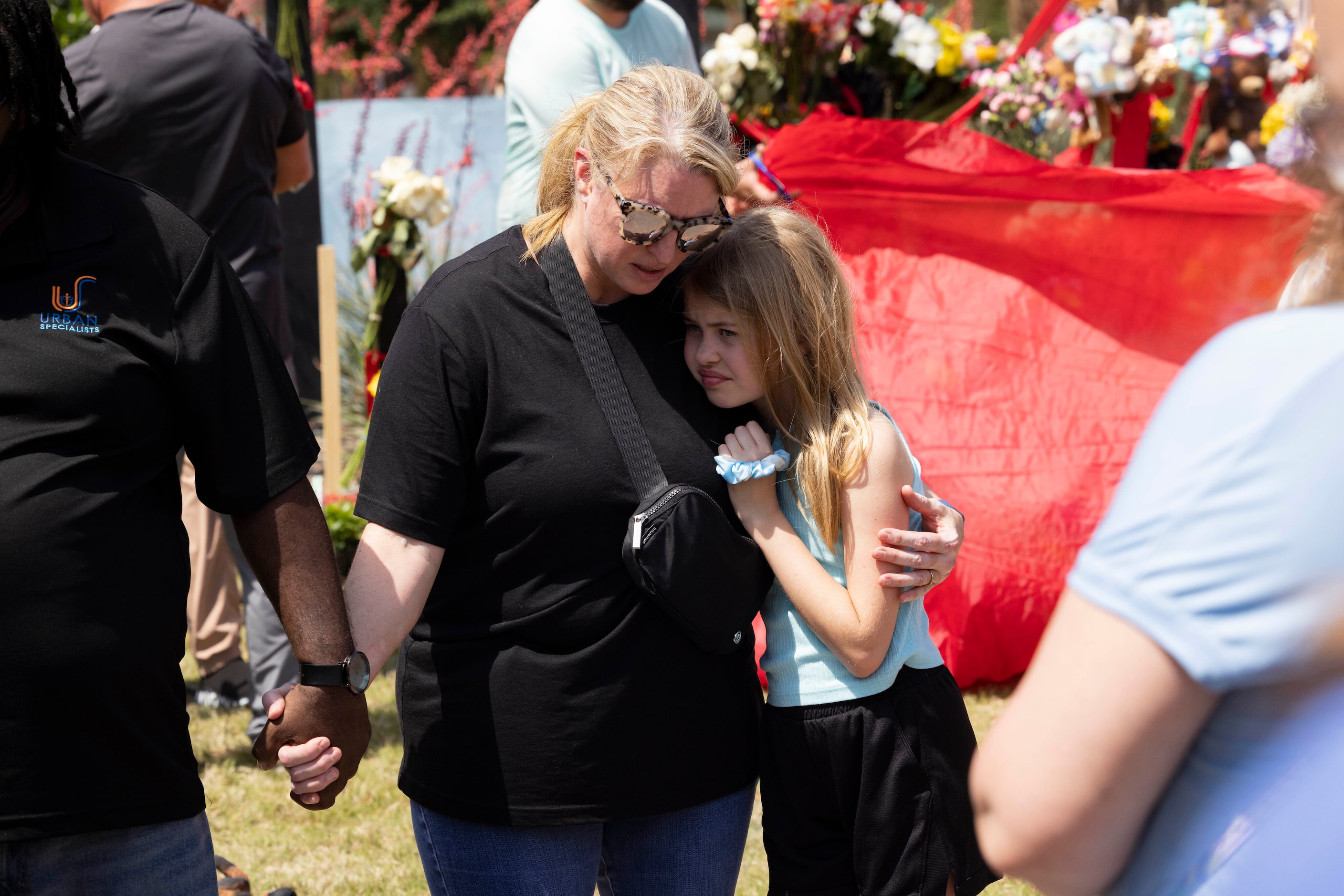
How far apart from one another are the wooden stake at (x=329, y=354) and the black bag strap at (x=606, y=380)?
3237 mm

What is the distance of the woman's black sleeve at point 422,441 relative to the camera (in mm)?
1643

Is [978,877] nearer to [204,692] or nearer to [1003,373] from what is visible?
[1003,373]

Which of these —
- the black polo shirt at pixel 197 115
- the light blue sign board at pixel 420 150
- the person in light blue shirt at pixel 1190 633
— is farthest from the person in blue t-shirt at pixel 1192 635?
the light blue sign board at pixel 420 150

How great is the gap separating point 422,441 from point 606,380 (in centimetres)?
27

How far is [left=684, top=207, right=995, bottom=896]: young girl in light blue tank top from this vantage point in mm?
1759

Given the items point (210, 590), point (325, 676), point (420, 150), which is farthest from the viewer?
point (420, 150)

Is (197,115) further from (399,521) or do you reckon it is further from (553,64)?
(399,521)

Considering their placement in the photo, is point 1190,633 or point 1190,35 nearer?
point 1190,633

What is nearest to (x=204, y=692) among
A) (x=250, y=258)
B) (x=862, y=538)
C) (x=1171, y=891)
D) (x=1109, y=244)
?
(x=250, y=258)

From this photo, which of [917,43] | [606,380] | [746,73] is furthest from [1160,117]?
[606,380]

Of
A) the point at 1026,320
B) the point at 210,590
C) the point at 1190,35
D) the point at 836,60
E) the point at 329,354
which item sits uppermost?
the point at 1190,35

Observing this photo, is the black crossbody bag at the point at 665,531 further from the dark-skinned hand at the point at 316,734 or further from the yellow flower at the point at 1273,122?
the yellow flower at the point at 1273,122

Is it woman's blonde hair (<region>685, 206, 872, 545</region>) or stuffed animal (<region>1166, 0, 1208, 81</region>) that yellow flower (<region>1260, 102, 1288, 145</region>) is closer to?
stuffed animal (<region>1166, 0, 1208, 81</region>)

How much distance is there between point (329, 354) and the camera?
4883 millimetres
